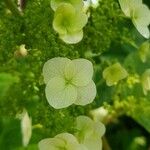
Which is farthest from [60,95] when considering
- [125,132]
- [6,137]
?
[125,132]

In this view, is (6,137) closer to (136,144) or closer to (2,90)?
(2,90)

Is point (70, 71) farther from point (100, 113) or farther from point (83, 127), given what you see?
point (100, 113)

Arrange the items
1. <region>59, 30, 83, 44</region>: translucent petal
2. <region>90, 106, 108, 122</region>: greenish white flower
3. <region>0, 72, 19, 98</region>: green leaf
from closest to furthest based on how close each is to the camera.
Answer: <region>59, 30, 83, 44</region>: translucent petal → <region>0, 72, 19, 98</region>: green leaf → <region>90, 106, 108, 122</region>: greenish white flower

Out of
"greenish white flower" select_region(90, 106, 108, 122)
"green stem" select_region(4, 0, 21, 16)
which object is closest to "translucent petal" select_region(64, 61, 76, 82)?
"green stem" select_region(4, 0, 21, 16)

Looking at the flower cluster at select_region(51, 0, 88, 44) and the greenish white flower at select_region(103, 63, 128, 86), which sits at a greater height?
the flower cluster at select_region(51, 0, 88, 44)

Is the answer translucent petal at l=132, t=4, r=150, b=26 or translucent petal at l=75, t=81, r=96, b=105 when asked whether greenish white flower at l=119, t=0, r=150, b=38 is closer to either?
translucent petal at l=132, t=4, r=150, b=26

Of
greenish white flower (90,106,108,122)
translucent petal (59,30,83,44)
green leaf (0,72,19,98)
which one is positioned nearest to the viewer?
translucent petal (59,30,83,44)

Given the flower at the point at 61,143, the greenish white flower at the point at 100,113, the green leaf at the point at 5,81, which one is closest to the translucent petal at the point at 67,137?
the flower at the point at 61,143
